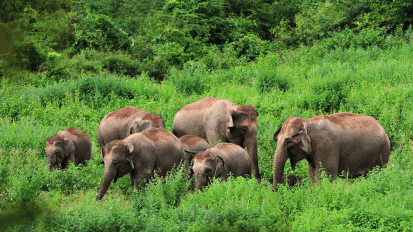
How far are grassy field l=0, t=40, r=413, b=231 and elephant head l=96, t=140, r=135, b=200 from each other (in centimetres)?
34

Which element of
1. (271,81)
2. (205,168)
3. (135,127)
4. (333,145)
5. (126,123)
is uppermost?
(333,145)

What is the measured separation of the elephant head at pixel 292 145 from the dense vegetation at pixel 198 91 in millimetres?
609

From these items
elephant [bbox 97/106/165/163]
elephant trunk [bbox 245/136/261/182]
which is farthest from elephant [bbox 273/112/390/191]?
A: elephant [bbox 97/106/165/163]

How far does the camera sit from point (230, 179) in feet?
21.9

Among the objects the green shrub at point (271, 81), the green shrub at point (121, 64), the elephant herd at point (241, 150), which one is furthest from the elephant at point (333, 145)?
the green shrub at point (121, 64)

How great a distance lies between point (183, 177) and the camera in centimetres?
765

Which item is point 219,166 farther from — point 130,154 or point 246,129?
point 130,154

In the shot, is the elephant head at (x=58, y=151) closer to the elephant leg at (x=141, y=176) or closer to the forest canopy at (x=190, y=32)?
the elephant leg at (x=141, y=176)

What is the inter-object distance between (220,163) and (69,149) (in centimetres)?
333

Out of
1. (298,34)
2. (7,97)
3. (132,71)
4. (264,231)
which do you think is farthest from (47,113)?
(298,34)

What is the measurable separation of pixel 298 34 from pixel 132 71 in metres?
8.00

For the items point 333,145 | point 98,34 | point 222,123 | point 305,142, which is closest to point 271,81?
point 222,123

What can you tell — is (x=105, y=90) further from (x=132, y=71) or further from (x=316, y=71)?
(x=316, y=71)

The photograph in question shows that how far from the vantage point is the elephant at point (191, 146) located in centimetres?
785
